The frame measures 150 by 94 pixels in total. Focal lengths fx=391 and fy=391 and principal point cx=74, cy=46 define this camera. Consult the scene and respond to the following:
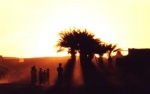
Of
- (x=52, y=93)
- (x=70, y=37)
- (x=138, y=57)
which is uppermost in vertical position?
(x=70, y=37)

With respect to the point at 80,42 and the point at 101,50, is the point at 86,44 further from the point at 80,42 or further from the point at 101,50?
the point at 101,50

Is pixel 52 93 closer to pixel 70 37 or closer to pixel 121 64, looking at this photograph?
pixel 121 64

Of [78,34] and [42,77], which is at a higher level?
[78,34]

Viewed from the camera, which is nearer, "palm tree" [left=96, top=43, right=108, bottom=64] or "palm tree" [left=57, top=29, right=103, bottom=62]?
"palm tree" [left=57, top=29, right=103, bottom=62]

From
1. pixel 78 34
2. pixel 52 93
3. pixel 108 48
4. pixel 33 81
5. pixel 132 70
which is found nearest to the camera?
pixel 52 93

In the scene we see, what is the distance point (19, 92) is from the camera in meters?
27.8

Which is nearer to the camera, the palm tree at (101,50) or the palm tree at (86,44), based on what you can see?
the palm tree at (86,44)

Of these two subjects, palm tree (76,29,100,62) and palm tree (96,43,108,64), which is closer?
palm tree (76,29,100,62)

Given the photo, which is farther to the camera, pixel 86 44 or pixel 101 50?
pixel 101 50

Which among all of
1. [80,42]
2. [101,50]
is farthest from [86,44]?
[101,50]

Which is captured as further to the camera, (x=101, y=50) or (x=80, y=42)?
(x=101, y=50)

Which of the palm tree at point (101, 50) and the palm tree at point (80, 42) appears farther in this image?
the palm tree at point (101, 50)

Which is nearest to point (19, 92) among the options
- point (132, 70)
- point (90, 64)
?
point (132, 70)

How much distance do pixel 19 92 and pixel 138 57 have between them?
32.5 meters
